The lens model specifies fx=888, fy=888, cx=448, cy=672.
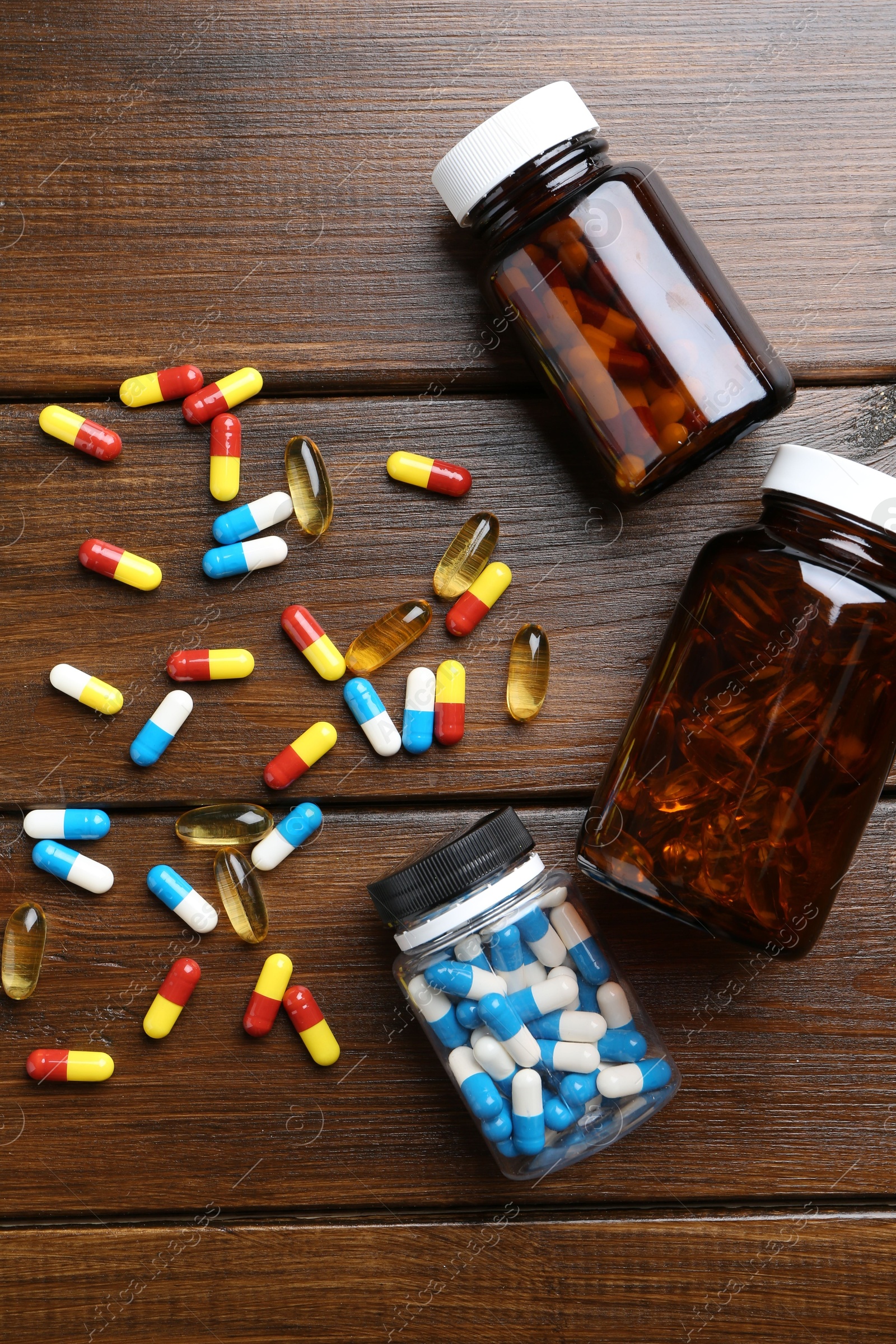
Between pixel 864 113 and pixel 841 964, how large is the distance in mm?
1048

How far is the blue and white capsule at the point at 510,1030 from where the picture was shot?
94cm

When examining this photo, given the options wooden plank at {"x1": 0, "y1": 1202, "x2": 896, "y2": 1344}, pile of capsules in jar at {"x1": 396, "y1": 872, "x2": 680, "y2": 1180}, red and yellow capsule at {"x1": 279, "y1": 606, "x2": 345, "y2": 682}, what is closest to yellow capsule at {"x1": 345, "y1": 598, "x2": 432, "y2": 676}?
red and yellow capsule at {"x1": 279, "y1": 606, "x2": 345, "y2": 682}

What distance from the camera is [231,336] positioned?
1095 mm

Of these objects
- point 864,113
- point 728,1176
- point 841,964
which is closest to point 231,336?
point 864,113

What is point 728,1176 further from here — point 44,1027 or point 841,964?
point 44,1027

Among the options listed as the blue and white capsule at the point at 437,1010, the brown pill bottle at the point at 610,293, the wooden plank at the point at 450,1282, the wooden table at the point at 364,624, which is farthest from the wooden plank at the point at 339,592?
the wooden plank at the point at 450,1282

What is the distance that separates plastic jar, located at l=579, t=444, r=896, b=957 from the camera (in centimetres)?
91

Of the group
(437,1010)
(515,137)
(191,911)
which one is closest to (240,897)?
(191,911)

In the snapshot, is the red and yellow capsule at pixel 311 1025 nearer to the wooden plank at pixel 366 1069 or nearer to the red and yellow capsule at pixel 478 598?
the wooden plank at pixel 366 1069

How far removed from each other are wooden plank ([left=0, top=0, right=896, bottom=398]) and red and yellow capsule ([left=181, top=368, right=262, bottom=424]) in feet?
0.08

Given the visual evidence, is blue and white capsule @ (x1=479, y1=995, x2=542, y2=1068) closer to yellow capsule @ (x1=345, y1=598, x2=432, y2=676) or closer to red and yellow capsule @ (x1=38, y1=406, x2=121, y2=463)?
yellow capsule @ (x1=345, y1=598, x2=432, y2=676)

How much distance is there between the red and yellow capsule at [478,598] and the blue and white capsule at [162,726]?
34 centimetres

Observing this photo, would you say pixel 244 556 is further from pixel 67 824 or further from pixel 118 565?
pixel 67 824

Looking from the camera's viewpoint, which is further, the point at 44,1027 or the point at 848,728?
the point at 44,1027
